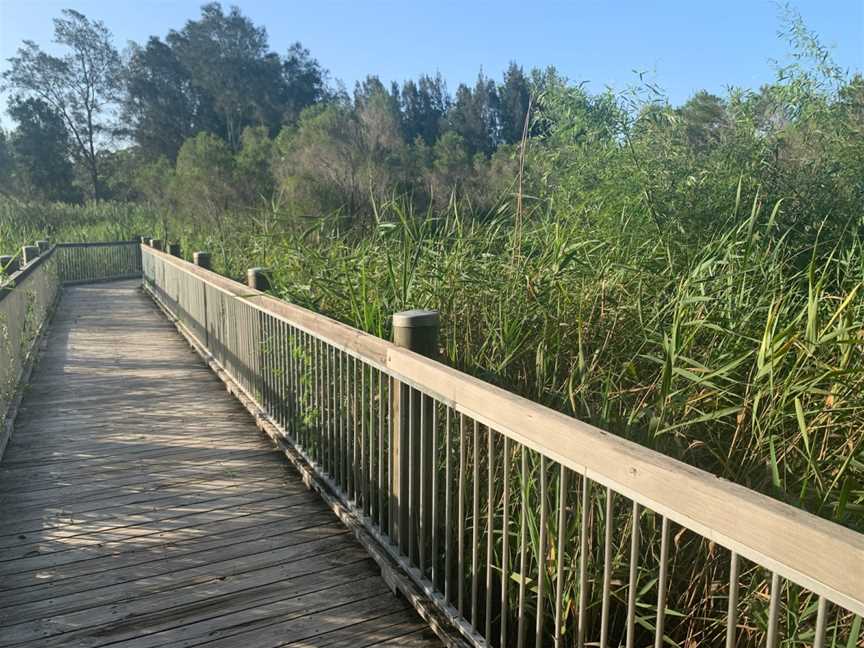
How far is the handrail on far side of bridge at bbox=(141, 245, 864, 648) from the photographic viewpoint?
1.21 meters

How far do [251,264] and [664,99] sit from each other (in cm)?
472

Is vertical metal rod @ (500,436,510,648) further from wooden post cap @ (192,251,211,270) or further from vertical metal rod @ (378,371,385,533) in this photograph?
wooden post cap @ (192,251,211,270)

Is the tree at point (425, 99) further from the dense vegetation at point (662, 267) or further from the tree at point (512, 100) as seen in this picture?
the dense vegetation at point (662, 267)

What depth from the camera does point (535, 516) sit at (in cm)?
225

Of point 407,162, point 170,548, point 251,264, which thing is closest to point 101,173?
point 407,162

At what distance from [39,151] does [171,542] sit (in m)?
47.3

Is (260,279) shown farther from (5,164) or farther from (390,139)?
(5,164)

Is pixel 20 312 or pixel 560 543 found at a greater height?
pixel 20 312

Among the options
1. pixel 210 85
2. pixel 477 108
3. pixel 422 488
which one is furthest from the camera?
pixel 477 108

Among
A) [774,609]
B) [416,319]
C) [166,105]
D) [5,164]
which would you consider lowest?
[774,609]

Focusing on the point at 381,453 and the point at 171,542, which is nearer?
the point at 381,453

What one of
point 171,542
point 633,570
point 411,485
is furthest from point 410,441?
point 171,542

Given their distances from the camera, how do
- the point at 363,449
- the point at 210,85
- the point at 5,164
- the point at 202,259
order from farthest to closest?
the point at 210,85 < the point at 5,164 < the point at 202,259 < the point at 363,449

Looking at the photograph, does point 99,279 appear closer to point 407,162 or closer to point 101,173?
point 407,162
